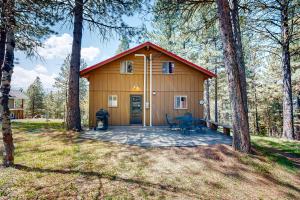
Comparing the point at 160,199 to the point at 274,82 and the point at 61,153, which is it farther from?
the point at 274,82

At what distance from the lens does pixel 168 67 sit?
1109cm

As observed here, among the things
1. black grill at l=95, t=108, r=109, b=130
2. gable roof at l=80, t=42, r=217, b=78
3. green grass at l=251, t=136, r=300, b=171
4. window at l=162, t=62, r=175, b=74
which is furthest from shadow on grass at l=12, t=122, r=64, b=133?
green grass at l=251, t=136, r=300, b=171

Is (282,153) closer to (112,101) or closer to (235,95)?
(235,95)

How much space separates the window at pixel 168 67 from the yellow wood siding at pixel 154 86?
21cm

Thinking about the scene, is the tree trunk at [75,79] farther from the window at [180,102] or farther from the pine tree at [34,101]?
the pine tree at [34,101]

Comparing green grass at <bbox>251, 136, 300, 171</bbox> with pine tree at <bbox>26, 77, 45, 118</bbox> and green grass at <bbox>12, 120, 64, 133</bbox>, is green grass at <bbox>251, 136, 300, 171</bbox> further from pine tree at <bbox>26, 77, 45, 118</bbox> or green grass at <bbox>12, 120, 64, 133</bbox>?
pine tree at <bbox>26, 77, 45, 118</bbox>

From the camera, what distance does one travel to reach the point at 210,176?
4.08 meters

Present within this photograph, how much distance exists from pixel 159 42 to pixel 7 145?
16.7m

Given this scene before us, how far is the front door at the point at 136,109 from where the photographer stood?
10.9 m

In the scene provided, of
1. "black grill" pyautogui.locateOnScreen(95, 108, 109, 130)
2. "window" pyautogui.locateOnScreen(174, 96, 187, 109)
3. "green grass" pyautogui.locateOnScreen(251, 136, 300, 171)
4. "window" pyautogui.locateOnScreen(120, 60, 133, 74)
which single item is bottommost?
A: "green grass" pyautogui.locateOnScreen(251, 136, 300, 171)

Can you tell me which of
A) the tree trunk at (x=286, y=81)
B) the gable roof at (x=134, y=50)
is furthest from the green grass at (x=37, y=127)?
the tree trunk at (x=286, y=81)

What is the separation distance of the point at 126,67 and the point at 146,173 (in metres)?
8.01

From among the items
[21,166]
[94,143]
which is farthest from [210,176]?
[21,166]

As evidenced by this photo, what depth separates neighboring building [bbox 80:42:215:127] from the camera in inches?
420
